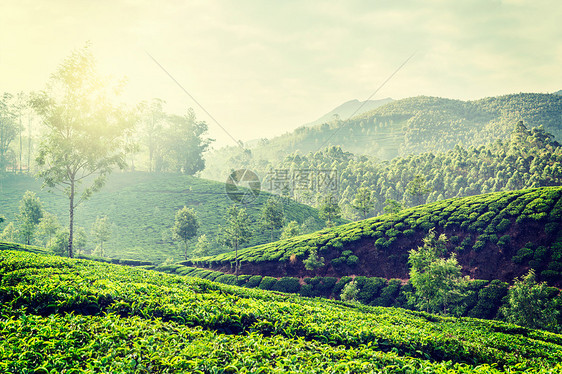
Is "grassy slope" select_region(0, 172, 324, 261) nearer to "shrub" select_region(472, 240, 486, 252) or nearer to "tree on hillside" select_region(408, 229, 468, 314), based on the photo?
"tree on hillside" select_region(408, 229, 468, 314)

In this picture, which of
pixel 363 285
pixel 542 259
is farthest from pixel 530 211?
pixel 363 285

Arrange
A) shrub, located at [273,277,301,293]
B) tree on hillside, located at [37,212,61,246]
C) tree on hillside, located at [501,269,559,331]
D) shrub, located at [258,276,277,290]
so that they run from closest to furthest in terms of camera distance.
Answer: tree on hillside, located at [501,269,559,331]
shrub, located at [273,277,301,293]
shrub, located at [258,276,277,290]
tree on hillside, located at [37,212,61,246]

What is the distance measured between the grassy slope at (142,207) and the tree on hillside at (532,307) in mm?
33487

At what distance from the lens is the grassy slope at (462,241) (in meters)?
22.2

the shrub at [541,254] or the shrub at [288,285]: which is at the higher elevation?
the shrub at [541,254]

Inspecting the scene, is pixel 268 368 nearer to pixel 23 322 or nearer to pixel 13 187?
pixel 23 322

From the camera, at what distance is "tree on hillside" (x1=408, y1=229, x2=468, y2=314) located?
19.8 m

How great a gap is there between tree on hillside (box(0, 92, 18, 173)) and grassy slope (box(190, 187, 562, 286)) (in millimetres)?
72658

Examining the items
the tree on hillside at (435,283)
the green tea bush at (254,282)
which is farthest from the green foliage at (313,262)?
the tree on hillside at (435,283)

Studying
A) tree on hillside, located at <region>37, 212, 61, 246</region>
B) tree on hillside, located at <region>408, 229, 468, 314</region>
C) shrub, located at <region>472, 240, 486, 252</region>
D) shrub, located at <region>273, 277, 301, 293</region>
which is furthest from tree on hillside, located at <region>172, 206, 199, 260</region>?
shrub, located at <region>472, 240, 486, 252</region>

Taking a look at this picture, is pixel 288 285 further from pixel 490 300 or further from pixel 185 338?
pixel 185 338

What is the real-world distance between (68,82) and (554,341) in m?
34.8

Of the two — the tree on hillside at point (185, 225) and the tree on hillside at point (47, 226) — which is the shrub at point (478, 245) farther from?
the tree on hillside at point (47, 226)

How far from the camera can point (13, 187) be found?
59.2 metres
